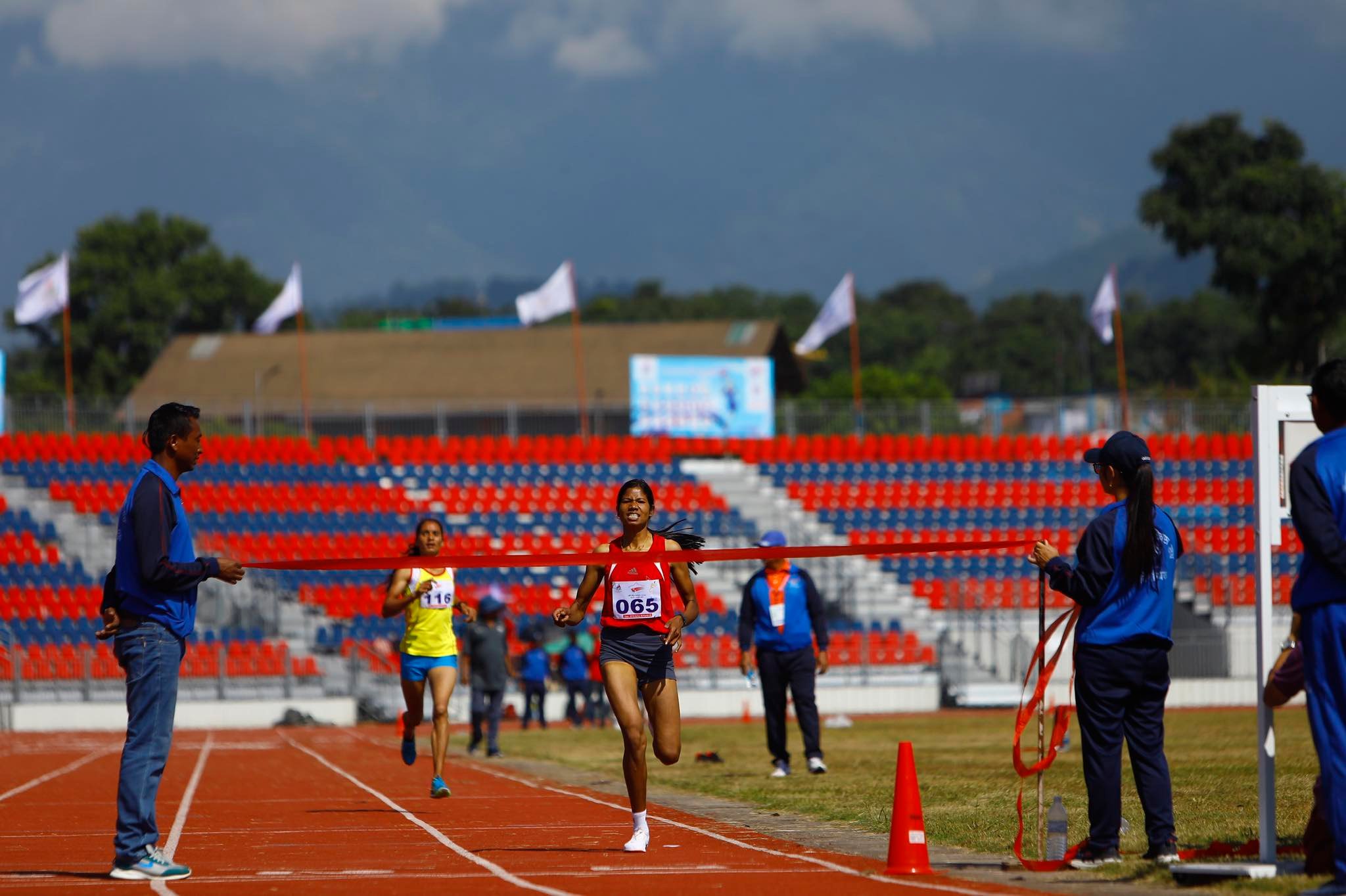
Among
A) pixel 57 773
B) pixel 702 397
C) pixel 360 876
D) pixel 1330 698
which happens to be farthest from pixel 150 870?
pixel 702 397

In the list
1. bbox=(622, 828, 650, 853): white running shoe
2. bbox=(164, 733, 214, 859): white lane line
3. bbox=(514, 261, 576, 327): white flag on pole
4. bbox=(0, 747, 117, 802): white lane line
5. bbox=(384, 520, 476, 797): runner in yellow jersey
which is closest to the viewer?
bbox=(622, 828, 650, 853): white running shoe

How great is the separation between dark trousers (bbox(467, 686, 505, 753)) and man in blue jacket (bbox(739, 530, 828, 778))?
479 centimetres

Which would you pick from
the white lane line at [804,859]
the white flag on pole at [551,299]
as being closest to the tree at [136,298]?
the white flag on pole at [551,299]

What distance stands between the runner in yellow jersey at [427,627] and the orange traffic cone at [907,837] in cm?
555

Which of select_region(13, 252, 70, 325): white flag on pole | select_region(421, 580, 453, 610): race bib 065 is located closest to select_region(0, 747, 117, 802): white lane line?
select_region(421, 580, 453, 610): race bib 065

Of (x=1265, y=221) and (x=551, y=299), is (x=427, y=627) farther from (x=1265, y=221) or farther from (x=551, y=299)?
(x=1265, y=221)

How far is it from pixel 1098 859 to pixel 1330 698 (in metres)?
1.90

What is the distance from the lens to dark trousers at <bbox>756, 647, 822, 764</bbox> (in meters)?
15.2

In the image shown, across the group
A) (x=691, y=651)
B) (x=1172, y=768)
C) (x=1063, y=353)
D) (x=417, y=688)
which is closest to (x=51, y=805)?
(x=417, y=688)

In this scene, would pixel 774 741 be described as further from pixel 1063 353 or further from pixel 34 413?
pixel 1063 353

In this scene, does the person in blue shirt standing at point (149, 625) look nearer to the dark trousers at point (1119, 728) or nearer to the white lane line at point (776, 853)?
the white lane line at point (776, 853)

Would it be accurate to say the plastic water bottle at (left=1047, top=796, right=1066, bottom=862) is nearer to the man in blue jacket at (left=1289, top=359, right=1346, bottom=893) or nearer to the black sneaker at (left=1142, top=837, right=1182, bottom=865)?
the black sneaker at (left=1142, top=837, right=1182, bottom=865)

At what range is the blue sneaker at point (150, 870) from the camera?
27.6 feet

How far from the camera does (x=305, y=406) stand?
4169 cm
